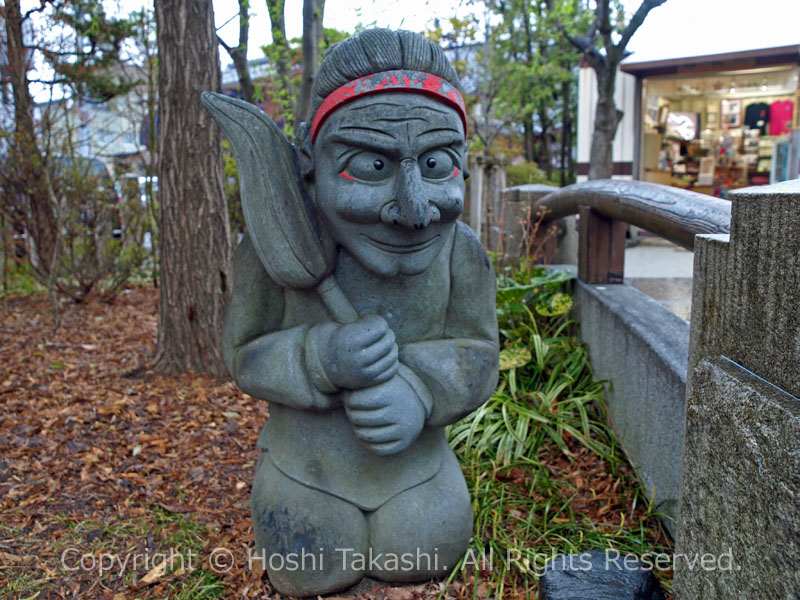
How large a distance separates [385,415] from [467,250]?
0.68 m

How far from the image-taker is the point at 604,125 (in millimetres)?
9711

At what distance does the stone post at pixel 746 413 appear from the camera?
122 cm

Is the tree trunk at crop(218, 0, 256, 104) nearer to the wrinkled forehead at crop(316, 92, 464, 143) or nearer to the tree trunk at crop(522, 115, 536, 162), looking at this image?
the wrinkled forehead at crop(316, 92, 464, 143)

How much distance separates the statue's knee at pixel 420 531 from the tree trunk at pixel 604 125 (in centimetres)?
834

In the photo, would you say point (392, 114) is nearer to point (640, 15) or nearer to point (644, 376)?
point (644, 376)

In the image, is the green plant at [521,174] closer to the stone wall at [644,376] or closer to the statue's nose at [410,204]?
the stone wall at [644,376]

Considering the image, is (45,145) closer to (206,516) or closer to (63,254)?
(63,254)

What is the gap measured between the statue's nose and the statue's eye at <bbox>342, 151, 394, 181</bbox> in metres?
0.06

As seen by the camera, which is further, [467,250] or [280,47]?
[280,47]

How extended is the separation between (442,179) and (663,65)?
9447 millimetres

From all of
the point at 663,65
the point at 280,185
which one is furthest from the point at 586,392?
the point at 663,65

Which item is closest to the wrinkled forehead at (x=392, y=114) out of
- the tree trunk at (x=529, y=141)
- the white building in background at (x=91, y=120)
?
the white building in background at (x=91, y=120)

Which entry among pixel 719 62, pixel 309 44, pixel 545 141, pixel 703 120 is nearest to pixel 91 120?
pixel 309 44

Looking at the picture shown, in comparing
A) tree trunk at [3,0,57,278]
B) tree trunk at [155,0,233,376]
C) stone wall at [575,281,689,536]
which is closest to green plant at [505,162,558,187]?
tree trunk at [3,0,57,278]
